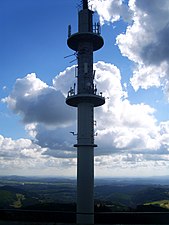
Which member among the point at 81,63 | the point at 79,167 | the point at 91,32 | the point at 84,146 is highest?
the point at 91,32

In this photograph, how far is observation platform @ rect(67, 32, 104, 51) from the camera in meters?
22.2

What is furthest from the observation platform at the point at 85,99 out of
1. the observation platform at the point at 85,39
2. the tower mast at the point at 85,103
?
the observation platform at the point at 85,39

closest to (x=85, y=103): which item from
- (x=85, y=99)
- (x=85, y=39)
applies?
(x=85, y=99)

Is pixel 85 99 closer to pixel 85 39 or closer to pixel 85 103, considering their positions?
pixel 85 103

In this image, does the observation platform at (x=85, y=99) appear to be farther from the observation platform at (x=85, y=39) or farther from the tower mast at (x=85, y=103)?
the observation platform at (x=85, y=39)

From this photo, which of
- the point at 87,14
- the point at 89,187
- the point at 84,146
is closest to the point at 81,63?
the point at 87,14

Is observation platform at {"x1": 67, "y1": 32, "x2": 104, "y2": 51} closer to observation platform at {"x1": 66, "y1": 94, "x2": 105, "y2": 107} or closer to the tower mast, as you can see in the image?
the tower mast

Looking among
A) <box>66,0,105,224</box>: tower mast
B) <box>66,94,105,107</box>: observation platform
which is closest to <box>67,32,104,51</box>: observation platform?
<box>66,0,105,224</box>: tower mast

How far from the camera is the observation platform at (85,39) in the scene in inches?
875

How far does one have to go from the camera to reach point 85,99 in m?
21.6

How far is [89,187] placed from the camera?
68.9ft

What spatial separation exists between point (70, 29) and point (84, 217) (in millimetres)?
14367

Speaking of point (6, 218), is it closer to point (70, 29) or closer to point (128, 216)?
point (128, 216)

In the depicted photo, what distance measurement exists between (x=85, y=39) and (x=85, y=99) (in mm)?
4830
